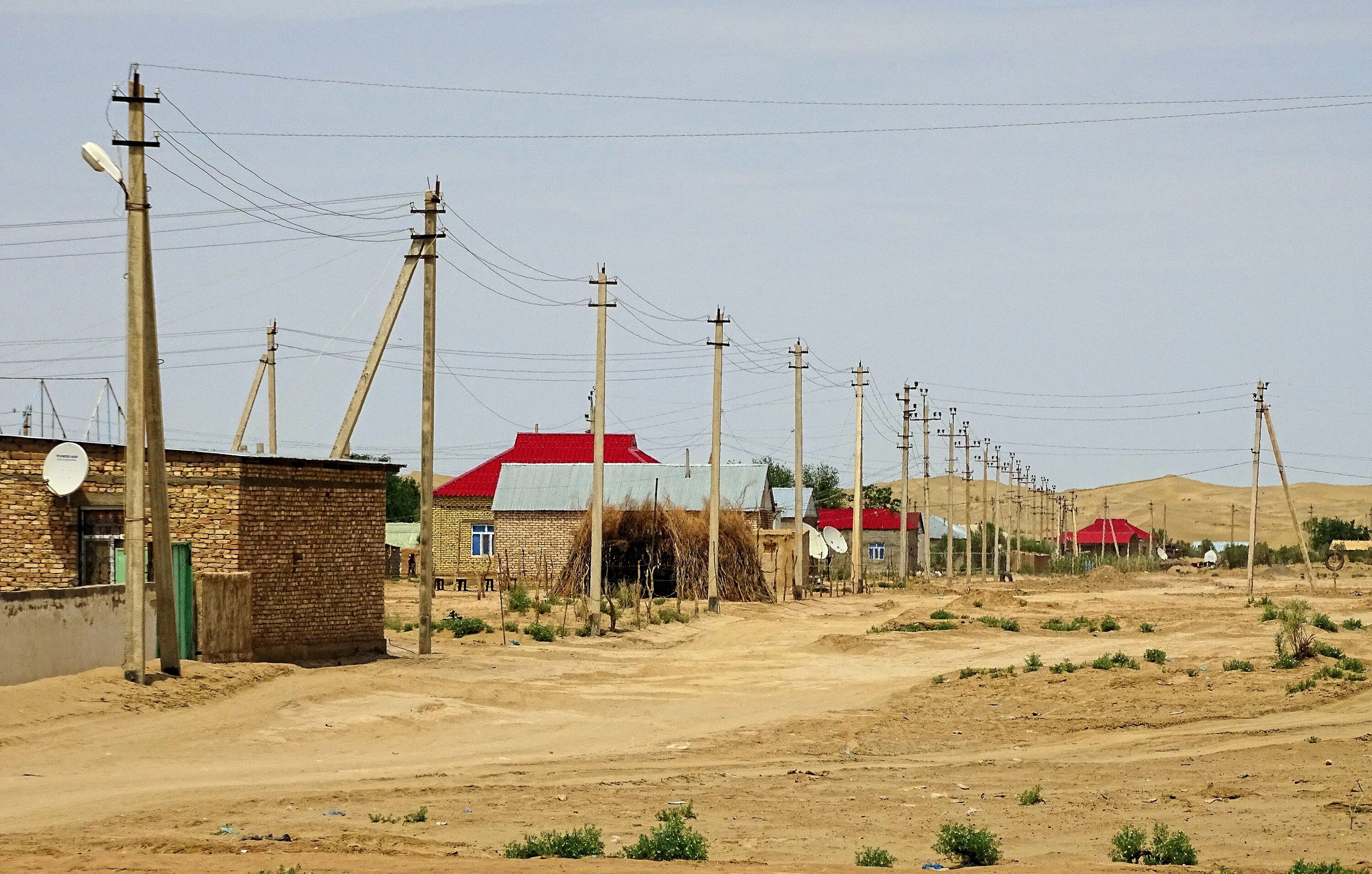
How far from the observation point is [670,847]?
1209 cm

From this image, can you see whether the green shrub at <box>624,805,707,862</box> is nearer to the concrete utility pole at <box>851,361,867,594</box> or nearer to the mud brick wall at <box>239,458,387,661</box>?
the mud brick wall at <box>239,458,387,661</box>

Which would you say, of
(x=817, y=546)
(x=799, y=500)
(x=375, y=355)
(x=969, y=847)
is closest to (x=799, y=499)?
(x=799, y=500)

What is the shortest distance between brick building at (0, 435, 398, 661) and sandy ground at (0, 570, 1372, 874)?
1635 millimetres

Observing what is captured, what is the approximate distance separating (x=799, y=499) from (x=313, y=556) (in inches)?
1221

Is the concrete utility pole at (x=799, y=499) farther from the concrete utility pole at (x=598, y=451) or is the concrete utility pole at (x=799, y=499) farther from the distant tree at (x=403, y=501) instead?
the distant tree at (x=403, y=501)

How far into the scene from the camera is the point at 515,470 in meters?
68.8

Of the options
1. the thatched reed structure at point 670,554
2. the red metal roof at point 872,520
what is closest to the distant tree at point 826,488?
the red metal roof at point 872,520

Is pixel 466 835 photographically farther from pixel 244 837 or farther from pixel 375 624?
pixel 375 624

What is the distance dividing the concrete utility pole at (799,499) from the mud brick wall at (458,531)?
604 inches

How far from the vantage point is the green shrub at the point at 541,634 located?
35.6 m

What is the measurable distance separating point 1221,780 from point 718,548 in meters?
35.2

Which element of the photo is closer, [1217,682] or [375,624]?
[1217,682]

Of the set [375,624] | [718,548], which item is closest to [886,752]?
[375,624]

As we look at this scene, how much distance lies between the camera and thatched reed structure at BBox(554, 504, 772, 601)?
2052 inches
